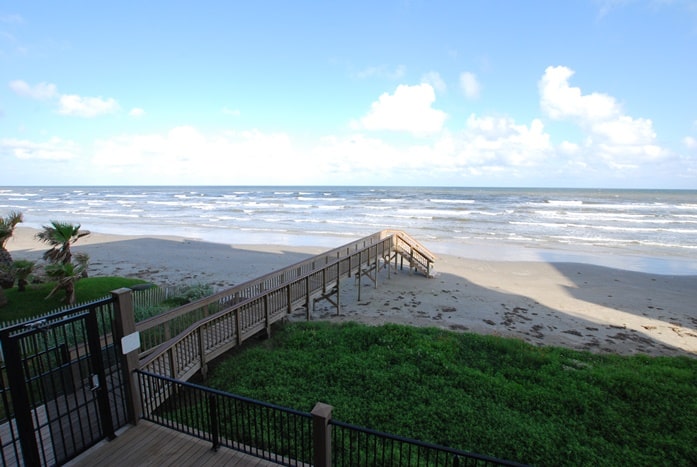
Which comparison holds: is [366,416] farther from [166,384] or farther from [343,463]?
[166,384]

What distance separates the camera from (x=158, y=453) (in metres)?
4.98

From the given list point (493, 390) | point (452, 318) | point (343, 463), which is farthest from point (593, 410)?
point (452, 318)

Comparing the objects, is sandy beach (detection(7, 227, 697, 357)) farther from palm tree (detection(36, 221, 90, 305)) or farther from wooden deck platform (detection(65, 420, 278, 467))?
wooden deck platform (detection(65, 420, 278, 467))

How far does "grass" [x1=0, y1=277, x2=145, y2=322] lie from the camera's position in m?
10.8

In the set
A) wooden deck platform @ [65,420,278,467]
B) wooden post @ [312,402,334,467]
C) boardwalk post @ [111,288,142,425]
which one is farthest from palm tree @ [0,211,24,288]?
wooden post @ [312,402,334,467]

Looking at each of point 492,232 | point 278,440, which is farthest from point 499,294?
point 492,232

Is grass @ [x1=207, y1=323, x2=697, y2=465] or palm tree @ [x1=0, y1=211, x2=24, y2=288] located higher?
palm tree @ [x1=0, y1=211, x2=24, y2=288]

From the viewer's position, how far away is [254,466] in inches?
189

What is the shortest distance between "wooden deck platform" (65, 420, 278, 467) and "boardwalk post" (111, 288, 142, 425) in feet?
1.07

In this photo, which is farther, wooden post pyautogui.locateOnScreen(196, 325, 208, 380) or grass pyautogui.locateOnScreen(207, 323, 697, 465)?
wooden post pyautogui.locateOnScreen(196, 325, 208, 380)

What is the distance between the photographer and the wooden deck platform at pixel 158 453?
15.8ft

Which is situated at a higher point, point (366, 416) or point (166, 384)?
point (166, 384)

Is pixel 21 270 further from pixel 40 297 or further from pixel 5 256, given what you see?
pixel 5 256

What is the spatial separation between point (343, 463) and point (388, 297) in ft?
35.1
